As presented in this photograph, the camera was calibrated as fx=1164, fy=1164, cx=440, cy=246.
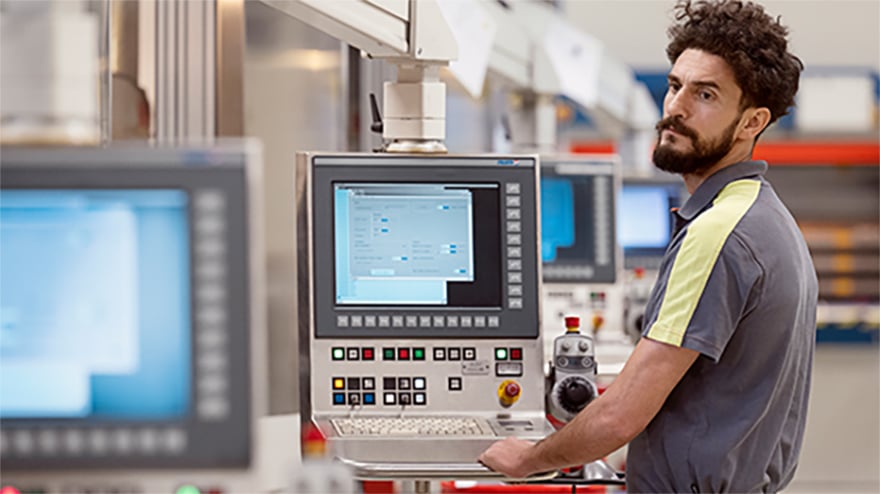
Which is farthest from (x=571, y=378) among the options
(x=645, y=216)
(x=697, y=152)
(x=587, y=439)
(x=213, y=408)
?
(x=645, y=216)

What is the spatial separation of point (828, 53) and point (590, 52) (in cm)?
357

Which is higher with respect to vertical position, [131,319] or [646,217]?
[646,217]

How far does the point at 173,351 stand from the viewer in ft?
3.83

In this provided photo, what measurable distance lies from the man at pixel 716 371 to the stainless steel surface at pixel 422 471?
0.02m

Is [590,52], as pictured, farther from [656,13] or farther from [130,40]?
[656,13]

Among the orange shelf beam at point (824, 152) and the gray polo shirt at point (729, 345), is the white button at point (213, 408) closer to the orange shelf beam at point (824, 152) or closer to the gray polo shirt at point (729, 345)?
the gray polo shirt at point (729, 345)

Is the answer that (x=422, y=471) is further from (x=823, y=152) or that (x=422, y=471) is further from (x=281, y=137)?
(x=823, y=152)

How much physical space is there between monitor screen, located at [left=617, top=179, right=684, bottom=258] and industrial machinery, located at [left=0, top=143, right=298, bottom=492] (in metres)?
4.05

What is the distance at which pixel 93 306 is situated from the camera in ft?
3.84

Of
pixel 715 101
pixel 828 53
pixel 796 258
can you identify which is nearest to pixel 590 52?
pixel 715 101

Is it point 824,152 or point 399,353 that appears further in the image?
point 824,152

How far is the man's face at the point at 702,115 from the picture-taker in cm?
221

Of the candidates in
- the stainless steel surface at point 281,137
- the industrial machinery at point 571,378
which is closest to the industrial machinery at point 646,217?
the stainless steel surface at point 281,137

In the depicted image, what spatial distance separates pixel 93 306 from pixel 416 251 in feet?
3.76
